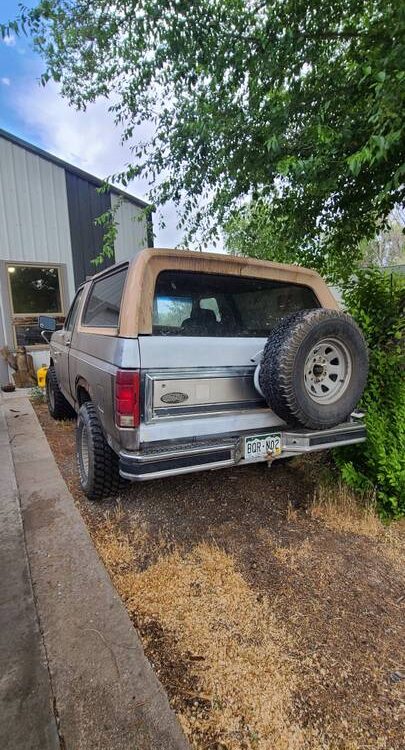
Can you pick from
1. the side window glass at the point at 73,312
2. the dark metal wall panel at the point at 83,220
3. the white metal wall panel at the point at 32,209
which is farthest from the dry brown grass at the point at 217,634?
the dark metal wall panel at the point at 83,220

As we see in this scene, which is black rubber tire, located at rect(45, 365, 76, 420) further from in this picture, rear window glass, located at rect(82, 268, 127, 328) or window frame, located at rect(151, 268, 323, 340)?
window frame, located at rect(151, 268, 323, 340)

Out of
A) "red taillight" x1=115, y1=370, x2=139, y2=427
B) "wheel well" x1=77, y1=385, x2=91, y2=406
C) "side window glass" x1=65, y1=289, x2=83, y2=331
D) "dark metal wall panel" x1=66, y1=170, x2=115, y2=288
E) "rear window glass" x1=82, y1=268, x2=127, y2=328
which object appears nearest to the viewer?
"red taillight" x1=115, y1=370, x2=139, y2=427

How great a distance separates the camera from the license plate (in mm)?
2301

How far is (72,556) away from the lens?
89.1 inches

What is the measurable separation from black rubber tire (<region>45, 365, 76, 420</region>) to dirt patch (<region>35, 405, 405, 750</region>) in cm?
235

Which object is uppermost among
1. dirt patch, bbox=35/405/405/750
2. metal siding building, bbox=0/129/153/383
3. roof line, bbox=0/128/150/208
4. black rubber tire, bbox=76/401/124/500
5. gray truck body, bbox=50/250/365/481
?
roof line, bbox=0/128/150/208

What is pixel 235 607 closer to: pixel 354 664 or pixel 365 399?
pixel 354 664

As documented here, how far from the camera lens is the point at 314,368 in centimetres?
232

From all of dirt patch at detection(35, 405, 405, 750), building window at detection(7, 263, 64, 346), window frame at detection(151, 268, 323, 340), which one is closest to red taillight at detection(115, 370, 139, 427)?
window frame at detection(151, 268, 323, 340)

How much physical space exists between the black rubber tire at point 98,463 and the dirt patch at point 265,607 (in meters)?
0.17

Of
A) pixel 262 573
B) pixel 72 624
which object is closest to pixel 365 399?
pixel 262 573

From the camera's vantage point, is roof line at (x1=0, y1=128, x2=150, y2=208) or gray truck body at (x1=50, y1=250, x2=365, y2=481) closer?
gray truck body at (x1=50, y1=250, x2=365, y2=481)

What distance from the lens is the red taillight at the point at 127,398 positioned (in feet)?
6.70

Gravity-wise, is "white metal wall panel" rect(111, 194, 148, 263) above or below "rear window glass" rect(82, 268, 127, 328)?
above
